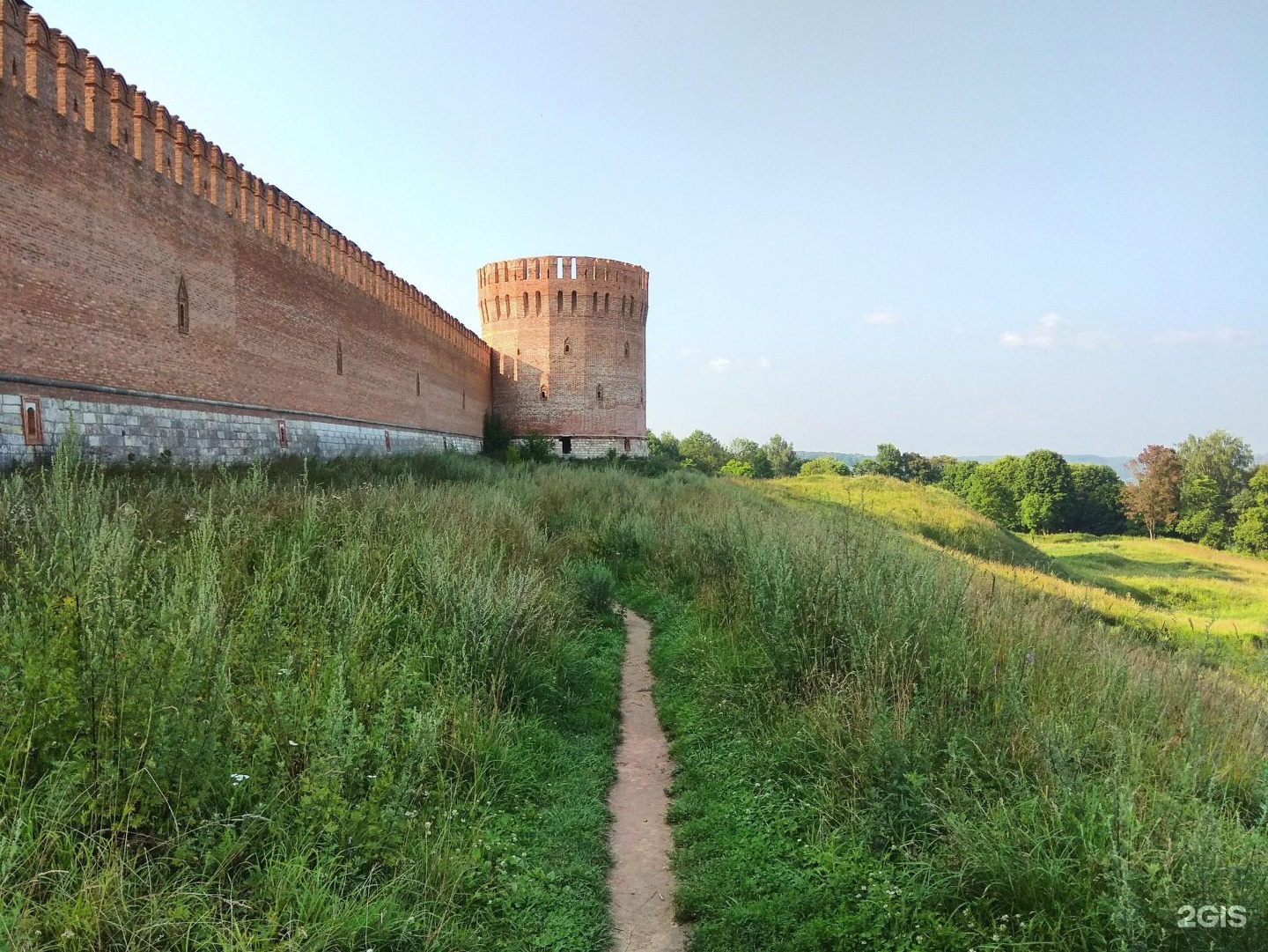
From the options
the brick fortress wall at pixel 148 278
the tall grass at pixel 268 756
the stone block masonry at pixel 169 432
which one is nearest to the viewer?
the tall grass at pixel 268 756

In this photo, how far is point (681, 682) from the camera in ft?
19.1

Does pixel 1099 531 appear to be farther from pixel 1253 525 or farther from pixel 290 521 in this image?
pixel 290 521

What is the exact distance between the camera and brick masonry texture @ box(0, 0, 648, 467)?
8.87 metres

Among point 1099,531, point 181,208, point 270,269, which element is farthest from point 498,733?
point 1099,531

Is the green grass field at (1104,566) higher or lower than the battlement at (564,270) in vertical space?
lower

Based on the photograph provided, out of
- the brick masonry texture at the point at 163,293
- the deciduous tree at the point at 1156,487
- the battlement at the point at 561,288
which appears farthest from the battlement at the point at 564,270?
the deciduous tree at the point at 1156,487

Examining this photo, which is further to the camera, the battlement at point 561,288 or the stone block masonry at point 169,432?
the battlement at point 561,288

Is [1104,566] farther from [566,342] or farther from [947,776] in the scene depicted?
[947,776]

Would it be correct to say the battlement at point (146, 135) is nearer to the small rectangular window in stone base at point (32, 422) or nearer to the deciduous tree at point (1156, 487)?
the small rectangular window in stone base at point (32, 422)

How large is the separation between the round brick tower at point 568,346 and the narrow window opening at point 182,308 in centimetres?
1999

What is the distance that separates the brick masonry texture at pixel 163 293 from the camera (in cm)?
887

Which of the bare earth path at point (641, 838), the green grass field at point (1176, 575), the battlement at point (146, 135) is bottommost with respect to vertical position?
the green grass field at point (1176, 575)

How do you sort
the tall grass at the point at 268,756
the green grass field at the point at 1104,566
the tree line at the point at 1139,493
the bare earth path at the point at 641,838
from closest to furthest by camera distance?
the tall grass at the point at 268,756
the bare earth path at the point at 641,838
the green grass field at the point at 1104,566
the tree line at the point at 1139,493

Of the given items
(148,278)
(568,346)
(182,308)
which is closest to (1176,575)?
(568,346)
